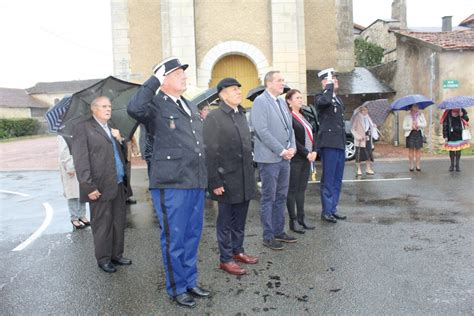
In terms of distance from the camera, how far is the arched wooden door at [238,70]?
50.6 ft

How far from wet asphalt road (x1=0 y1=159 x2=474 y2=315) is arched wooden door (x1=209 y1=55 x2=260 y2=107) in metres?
8.95

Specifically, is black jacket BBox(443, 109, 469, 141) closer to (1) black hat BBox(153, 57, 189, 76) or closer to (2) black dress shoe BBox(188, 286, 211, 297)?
(2) black dress shoe BBox(188, 286, 211, 297)

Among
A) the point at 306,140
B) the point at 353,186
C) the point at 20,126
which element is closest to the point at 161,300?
the point at 306,140

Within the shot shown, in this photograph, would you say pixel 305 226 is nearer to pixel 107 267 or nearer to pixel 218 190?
pixel 218 190

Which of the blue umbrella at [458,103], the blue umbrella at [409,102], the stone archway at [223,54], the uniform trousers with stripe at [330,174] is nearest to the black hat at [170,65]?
the uniform trousers with stripe at [330,174]

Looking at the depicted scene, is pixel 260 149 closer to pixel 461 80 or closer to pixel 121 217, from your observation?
pixel 121 217

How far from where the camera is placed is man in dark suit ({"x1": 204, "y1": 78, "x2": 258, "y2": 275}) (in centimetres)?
420

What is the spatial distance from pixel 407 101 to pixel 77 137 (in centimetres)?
873

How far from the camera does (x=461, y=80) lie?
1517cm

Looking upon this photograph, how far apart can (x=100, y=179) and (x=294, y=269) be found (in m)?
2.25

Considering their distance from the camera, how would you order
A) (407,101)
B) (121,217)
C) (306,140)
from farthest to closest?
1. (407,101)
2. (306,140)
3. (121,217)

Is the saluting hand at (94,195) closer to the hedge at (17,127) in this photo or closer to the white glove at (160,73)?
the white glove at (160,73)

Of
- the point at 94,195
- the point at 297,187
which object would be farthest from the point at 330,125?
the point at 94,195

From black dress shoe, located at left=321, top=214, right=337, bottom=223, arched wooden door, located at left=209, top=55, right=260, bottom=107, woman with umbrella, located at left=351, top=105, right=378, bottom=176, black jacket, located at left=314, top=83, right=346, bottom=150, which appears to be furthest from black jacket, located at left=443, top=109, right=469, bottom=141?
arched wooden door, located at left=209, top=55, right=260, bottom=107
